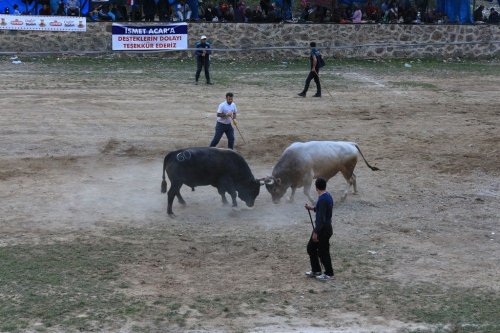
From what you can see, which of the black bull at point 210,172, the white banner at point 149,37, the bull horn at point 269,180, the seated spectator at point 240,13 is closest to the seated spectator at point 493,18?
the seated spectator at point 240,13

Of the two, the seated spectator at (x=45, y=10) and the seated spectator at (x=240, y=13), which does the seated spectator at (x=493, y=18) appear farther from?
the seated spectator at (x=45, y=10)

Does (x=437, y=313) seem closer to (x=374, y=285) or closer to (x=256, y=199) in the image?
(x=374, y=285)

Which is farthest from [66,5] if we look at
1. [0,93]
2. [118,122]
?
[118,122]

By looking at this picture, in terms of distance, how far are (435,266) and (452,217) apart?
9.56ft

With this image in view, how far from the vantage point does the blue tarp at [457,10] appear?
39.3m

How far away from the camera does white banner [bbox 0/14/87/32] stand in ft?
113

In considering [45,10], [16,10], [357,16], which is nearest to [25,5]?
[16,10]

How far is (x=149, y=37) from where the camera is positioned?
116 ft

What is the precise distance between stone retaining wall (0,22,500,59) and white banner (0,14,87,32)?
0.66 feet

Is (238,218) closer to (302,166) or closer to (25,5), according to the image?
(302,166)

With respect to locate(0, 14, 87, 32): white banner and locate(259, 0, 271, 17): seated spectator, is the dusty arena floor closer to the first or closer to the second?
locate(0, 14, 87, 32): white banner

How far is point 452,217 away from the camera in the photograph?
17.1 meters

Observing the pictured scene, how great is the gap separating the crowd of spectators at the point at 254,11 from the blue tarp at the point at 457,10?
15.9 inches

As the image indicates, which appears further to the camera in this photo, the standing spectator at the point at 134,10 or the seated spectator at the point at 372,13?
the seated spectator at the point at 372,13
